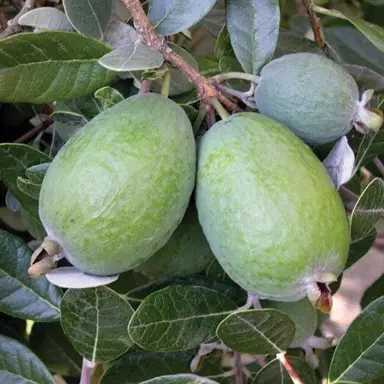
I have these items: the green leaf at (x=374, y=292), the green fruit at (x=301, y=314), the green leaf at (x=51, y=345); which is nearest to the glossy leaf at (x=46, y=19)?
the green fruit at (x=301, y=314)

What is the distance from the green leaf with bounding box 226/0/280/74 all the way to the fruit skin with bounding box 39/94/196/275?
206 millimetres

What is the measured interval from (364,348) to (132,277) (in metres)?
0.41

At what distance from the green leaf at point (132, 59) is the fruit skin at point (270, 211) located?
0.38ft

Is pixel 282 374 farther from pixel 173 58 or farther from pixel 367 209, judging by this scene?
pixel 173 58

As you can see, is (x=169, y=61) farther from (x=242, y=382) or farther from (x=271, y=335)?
(x=242, y=382)

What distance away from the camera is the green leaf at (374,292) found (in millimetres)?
1329

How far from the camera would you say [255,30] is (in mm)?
883

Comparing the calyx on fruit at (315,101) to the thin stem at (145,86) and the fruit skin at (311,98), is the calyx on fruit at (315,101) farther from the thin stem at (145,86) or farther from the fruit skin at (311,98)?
the thin stem at (145,86)

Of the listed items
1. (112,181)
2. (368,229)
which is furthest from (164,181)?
(368,229)

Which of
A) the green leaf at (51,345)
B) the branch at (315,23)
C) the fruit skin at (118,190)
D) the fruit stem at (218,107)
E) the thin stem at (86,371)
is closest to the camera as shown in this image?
the fruit skin at (118,190)

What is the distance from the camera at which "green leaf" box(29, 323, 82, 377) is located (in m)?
1.26

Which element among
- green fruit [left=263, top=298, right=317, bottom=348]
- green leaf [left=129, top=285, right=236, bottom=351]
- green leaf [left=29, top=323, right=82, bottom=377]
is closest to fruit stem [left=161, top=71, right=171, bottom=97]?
green leaf [left=129, top=285, right=236, bottom=351]

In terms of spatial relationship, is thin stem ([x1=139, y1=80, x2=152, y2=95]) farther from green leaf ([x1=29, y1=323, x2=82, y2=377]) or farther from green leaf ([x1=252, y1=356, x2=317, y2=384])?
green leaf ([x1=29, y1=323, x2=82, y2=377])

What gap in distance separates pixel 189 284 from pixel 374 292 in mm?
586
